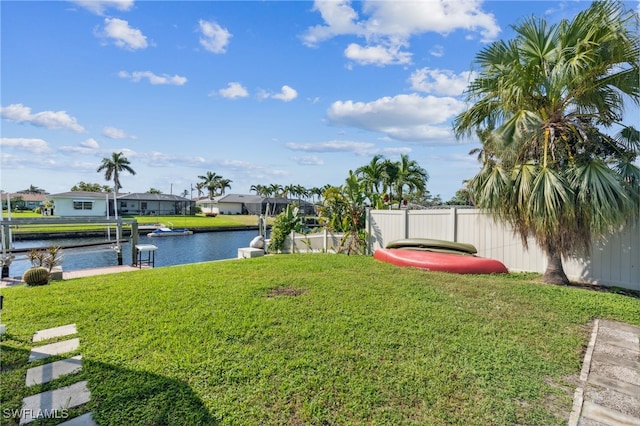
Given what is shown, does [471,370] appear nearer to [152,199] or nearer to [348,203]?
[348,203]

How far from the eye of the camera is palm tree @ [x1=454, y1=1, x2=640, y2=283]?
5859 millimetres

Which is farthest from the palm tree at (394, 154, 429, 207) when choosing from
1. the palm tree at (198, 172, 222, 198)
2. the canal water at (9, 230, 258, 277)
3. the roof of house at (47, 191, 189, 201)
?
the palm tree at (198, 172, 222, 198)

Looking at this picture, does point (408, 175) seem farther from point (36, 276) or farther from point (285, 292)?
point (36, 276)

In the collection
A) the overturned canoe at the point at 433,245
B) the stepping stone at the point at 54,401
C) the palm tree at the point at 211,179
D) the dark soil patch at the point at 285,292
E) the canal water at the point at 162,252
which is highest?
the palm tree at the point at 211,179

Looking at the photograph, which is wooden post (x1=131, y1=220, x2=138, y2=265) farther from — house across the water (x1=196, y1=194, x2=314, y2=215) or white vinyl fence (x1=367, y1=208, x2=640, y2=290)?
house across the water (x1=196, y1=194, x2=314, y2=215)

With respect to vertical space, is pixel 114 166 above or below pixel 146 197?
above

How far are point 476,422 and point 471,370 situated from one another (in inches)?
29.0

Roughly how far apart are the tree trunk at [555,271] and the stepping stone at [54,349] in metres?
8.25

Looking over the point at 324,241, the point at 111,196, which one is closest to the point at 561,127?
the point at 324,241

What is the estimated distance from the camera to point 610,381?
10.3ft

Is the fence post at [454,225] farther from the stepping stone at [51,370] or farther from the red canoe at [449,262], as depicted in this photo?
the stepping stone at [51,370]

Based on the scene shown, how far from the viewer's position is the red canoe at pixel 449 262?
768 centimetres

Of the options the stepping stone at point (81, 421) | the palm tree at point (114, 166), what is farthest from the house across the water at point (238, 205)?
the stepping stone at point (81, 421)

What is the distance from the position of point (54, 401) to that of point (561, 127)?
879 centimetres
